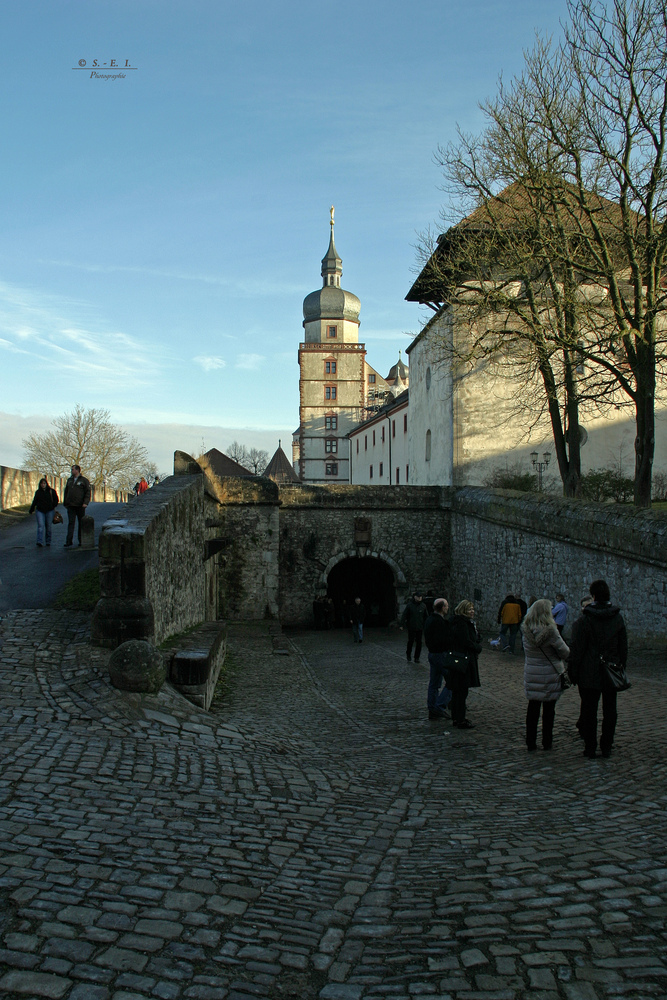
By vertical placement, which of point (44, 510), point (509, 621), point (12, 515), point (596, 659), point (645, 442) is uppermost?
point (645, 442)

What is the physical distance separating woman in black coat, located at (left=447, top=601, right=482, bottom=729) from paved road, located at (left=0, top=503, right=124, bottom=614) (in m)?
5.03

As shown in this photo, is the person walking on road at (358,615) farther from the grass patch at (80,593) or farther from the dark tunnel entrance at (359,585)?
the dark tunnel entrance at (359,585)

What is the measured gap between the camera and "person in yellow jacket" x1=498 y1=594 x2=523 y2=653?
625 inches

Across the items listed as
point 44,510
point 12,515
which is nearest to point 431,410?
point 12,515

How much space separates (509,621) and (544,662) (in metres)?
9.50

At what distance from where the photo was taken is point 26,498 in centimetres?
2338

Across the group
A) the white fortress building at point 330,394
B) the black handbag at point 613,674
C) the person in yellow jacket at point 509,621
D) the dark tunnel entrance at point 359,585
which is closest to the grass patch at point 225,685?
the black handbag at point 613,674

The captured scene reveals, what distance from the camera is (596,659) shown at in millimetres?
6250

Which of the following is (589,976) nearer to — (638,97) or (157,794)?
(157,794)

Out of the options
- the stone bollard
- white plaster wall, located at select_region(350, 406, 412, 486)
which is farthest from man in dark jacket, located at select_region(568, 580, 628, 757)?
white plaster wall, located at select_region(350, 406, 412, 486)

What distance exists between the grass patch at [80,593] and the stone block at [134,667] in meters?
2.11

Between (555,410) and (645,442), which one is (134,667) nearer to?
(645,442)

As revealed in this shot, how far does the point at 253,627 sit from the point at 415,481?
19.4 meters

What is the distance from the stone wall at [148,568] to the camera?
302 inches
